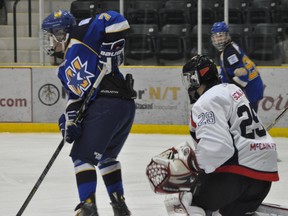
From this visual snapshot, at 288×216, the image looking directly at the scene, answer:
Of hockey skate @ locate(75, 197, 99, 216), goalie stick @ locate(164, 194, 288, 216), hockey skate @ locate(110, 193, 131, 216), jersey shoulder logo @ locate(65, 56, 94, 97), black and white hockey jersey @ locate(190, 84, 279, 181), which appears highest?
jersey shoulder logo @ locate(65, 56, 94, 97)

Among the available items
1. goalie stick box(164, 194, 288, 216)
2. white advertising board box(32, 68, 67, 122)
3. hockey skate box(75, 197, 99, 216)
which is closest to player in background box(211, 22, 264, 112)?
white advertising board box(32, 68, 67, 122)

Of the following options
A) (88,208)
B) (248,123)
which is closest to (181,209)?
(248,123)

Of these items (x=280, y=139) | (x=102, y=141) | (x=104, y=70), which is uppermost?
(x=104, y=70)

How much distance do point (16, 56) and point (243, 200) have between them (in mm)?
6008

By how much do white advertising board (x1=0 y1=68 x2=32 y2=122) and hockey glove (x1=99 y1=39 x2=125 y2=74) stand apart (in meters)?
4.53

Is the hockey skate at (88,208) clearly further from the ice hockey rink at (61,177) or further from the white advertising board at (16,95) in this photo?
the white advertising board at (16,95)

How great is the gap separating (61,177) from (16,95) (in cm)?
313

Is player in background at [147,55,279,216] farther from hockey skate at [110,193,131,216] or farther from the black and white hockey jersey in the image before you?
hockey skate at [110,193,131,216]

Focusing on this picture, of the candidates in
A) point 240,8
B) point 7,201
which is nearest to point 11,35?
point 240,8

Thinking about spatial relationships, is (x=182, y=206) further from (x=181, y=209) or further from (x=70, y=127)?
(x=70, y=127)

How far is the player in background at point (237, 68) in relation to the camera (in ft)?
21.1

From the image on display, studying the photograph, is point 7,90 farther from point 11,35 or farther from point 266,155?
point 266,155

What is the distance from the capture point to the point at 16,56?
869 centimetres

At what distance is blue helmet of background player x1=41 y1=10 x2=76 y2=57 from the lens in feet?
13.0
